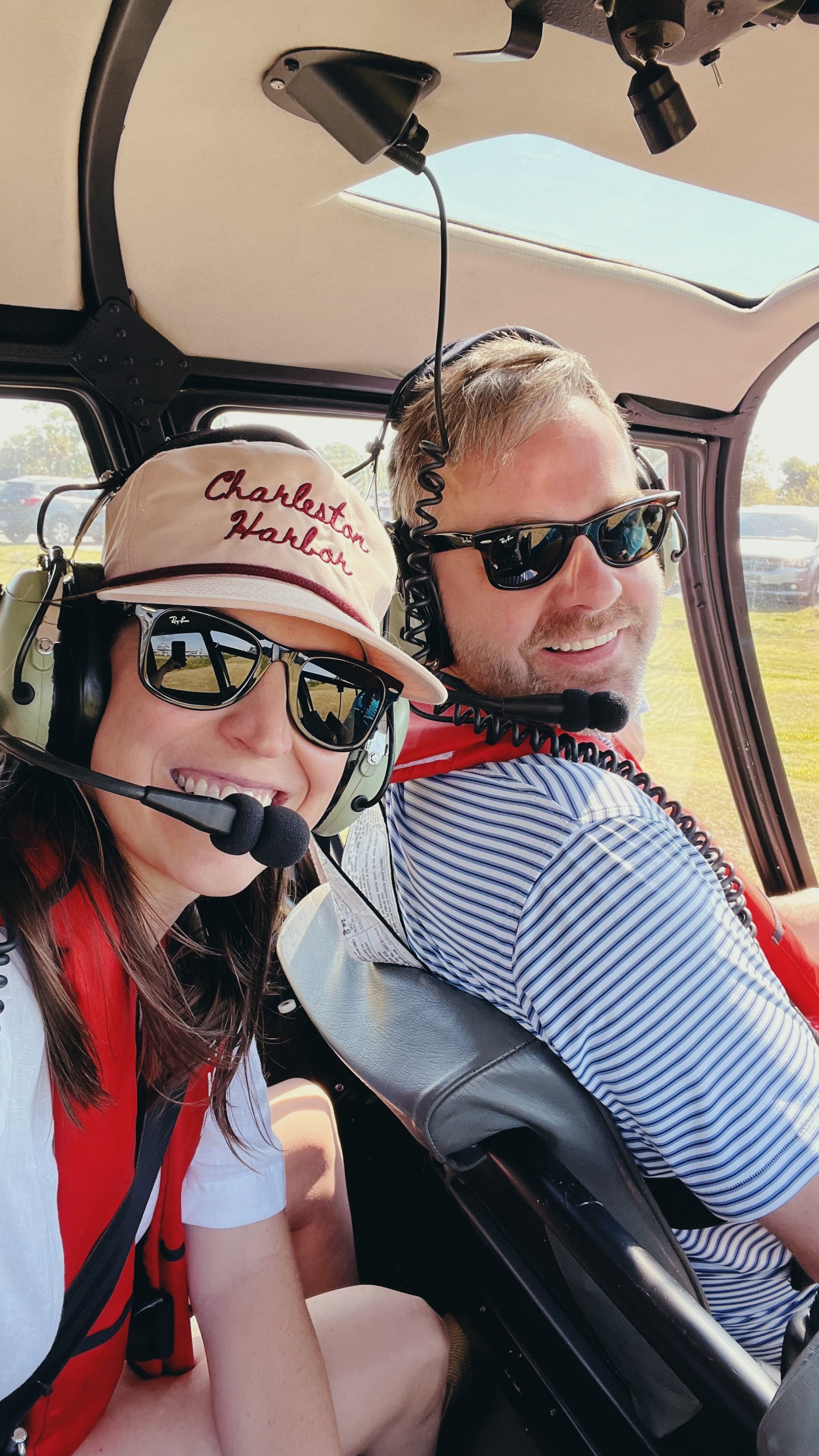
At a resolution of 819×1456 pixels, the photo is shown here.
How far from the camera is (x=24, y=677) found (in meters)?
1.04

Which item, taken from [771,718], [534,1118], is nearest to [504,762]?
[534,1118]

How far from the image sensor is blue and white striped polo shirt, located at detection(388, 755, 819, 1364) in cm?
112

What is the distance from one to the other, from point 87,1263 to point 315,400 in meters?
1.71

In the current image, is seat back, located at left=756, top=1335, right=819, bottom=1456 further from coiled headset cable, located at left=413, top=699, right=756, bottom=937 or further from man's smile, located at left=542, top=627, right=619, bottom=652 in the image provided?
man's smile, located at left=542, top=627, right=619, bottom=652

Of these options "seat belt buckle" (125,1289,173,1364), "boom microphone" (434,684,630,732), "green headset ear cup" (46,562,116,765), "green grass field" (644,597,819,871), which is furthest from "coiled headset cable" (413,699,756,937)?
"green grass field" (644,597,819,871)

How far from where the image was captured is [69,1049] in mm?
1023

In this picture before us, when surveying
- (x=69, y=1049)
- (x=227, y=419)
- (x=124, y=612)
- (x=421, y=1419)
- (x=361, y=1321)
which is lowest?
(x=421, y=1419)

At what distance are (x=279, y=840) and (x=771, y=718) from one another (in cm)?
252

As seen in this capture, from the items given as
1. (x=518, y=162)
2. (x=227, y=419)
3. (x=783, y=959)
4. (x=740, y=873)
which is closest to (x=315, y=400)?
(x=227, y=419)

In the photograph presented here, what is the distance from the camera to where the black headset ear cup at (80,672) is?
1.06 meters

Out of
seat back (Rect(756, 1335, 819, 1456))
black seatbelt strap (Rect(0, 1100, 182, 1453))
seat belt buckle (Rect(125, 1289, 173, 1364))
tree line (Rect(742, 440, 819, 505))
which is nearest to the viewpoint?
seat back (Rect(756, 1335, 819, 1456))

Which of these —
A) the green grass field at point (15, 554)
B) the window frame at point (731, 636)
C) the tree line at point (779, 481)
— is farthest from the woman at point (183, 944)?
the tree line at point (779, 481)

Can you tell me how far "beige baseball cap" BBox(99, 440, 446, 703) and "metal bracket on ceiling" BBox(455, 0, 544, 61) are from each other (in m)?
0.56

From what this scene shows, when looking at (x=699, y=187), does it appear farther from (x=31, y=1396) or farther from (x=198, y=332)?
(x=31, y=1396)
